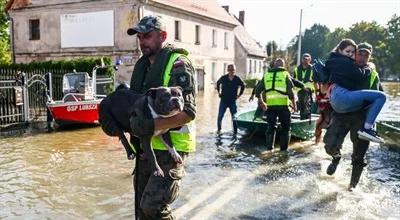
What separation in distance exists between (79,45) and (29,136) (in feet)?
62.1

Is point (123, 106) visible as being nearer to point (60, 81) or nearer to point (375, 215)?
point (375, 215)

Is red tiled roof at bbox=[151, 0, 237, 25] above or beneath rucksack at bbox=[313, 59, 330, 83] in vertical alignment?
above

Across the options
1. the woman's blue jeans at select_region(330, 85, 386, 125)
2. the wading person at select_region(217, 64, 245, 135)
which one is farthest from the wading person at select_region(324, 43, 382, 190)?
the wading person at select_region(217, 64, 245, 135)

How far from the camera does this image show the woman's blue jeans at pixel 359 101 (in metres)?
6.07

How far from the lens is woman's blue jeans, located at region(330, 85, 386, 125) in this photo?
6.07 metres

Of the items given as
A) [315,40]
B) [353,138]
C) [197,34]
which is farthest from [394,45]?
[353,138]

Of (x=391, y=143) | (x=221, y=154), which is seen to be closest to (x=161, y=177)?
(x=221, y=154)

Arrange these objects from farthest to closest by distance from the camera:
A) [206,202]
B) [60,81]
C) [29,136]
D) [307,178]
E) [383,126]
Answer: [60,81]
[29,136]
[383,126]
[307,178]
[206,202]

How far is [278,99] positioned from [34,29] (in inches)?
1056

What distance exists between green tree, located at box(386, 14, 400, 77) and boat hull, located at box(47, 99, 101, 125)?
77.9 meters

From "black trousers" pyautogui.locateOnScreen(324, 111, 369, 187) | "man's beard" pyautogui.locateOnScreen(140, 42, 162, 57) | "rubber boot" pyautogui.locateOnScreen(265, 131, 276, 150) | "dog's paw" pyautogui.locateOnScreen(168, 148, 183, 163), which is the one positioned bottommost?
"rubber boot" pyautogui.locateOnScreen(265, 131, 276, 150)

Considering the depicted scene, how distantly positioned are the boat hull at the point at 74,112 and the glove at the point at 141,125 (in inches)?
368

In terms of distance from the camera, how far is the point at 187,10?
32.4 m

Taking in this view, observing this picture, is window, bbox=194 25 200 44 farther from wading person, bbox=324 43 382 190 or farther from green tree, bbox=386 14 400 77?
green tree, bbox=386 14 400 77
